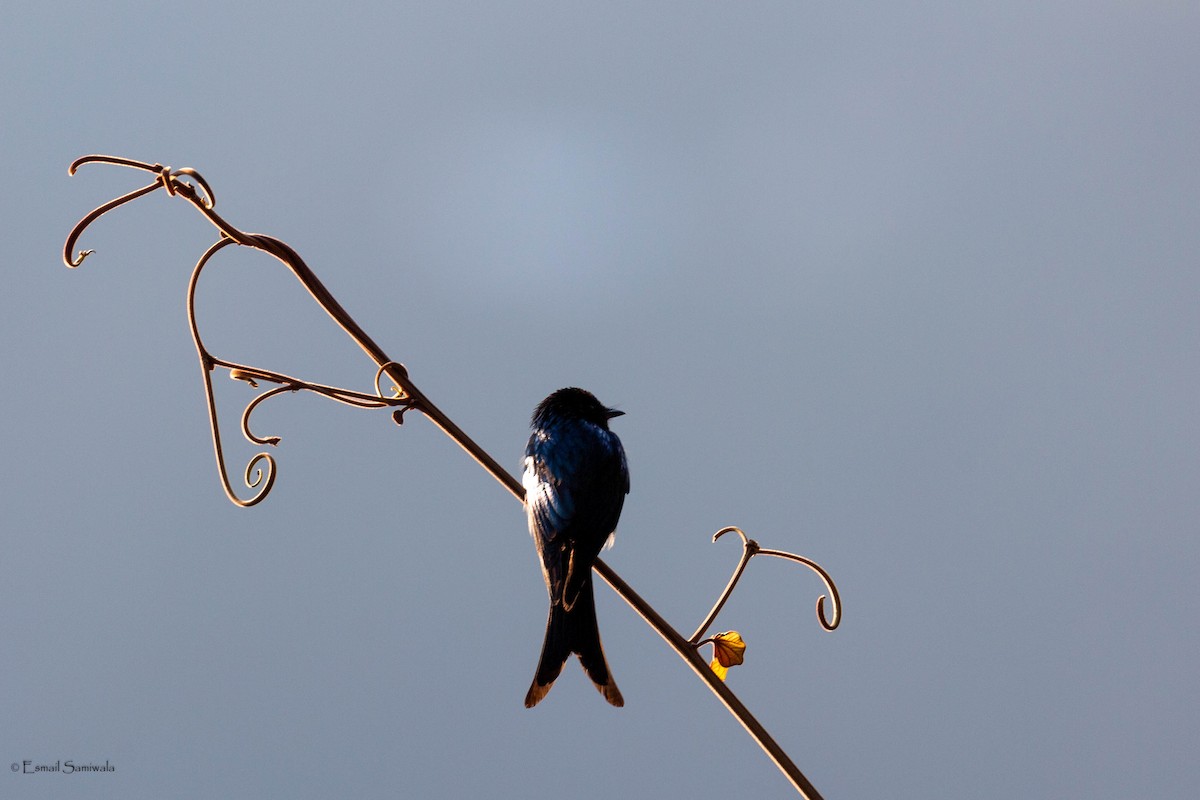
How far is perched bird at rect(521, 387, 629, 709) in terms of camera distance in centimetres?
149

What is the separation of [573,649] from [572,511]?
0.51 m

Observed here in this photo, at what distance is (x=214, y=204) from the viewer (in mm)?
1069

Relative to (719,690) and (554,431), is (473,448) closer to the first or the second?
(719,690)

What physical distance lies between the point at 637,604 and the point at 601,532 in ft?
3.10

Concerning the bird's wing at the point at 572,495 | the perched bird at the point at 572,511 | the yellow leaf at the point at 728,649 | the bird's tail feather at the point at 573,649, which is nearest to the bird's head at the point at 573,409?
the perched bird at the point at 572,511

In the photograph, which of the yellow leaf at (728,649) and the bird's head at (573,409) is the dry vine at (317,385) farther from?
the bird's head at (573,409)

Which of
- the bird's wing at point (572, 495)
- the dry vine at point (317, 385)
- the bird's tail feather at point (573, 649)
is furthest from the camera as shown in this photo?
the bird's wing at point (572, 495)

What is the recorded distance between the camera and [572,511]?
196 cm

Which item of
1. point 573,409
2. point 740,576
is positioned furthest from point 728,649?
point 573,409

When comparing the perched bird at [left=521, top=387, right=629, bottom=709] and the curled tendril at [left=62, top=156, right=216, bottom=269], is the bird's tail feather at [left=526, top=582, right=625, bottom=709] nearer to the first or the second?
the perched bird at [left=521, top=387, right=629, bottom=709]

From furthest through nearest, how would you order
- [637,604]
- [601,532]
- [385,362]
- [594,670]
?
[601,532]
[594,670]
[385,362]
[637,604]

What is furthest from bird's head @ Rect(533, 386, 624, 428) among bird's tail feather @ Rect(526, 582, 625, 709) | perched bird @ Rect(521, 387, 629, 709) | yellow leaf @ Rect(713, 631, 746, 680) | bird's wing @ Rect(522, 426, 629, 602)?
yellow leaf @ Rect(713, 631, 746, 680)

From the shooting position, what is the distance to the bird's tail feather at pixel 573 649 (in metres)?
1.40

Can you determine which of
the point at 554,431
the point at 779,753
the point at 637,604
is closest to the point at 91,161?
the point at 637,604
